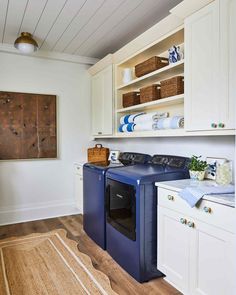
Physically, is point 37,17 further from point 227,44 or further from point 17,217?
point 17,217

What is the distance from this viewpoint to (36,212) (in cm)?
357

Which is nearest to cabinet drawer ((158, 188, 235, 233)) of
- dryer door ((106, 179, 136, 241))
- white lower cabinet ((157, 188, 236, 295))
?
white lower cabinet ((157, 188, 236, 295))

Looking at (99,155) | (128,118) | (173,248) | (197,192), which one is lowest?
(173,248)

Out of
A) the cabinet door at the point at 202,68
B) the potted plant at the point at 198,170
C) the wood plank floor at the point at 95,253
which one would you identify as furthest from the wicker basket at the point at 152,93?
the wood plank floor at the point at 95,253

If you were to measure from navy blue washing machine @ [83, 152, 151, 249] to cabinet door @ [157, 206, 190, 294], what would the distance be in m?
0.79

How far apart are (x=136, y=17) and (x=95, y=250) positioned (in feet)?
8.01

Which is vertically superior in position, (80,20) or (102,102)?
(80,20)

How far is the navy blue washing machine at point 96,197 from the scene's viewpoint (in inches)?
101

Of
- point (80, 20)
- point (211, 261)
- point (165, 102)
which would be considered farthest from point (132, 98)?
point (211, 261)

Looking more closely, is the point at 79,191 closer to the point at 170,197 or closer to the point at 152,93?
the point at 152,93

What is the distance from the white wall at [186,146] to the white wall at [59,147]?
80 centimetres

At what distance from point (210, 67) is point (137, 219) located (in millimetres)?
1272

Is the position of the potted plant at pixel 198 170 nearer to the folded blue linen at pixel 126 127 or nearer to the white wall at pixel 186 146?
the white wall at pixel 186 146

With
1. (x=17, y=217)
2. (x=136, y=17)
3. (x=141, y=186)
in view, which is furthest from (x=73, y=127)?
(x=141, y=186)
